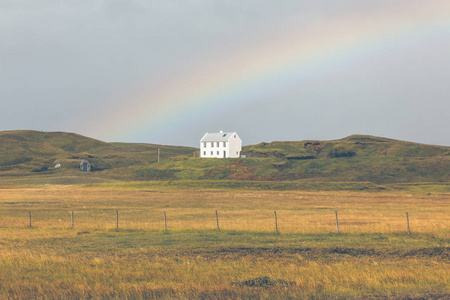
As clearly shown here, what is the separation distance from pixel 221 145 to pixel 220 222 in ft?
371

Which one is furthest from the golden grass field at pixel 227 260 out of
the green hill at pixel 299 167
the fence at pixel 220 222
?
the green hill at pixel 299 167

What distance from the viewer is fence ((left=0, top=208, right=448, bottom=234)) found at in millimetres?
32594

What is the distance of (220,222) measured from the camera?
37938 mm

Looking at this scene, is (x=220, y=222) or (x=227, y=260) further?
(x=220, y=222)

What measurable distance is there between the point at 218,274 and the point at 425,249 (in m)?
11.6

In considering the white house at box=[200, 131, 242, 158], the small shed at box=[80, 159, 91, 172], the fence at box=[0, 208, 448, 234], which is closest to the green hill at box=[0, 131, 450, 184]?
the small shed at box=[80, 159, 91, 172]

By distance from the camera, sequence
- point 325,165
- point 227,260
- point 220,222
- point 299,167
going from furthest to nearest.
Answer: point 299,167 < point 325,165 < point 220,222 < point 227,260

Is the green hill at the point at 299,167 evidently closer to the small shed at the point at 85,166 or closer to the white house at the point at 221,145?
the small shed at the point at 85,166

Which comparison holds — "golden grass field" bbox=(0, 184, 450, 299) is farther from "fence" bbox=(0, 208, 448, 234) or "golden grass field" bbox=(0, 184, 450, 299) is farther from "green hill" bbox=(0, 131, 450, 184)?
"green hill" bbox=(0, 131, 450, 184)

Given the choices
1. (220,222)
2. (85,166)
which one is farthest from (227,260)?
(85,166)

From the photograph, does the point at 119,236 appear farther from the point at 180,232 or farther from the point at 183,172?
the point at 183,172

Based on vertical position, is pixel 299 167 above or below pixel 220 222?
above

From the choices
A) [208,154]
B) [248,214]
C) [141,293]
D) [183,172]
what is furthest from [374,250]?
[208,154]

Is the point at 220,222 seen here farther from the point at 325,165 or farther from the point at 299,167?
the point at 325,165
